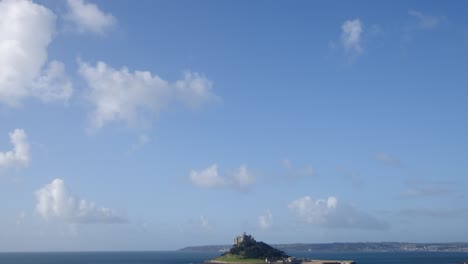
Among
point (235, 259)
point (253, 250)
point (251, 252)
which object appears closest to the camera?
point (235, 259)

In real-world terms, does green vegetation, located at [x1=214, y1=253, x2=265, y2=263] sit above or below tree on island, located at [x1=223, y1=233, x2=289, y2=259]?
below

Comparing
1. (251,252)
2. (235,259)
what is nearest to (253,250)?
(251,252)

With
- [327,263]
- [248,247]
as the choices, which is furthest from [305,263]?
[248,247]

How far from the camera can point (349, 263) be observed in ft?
541

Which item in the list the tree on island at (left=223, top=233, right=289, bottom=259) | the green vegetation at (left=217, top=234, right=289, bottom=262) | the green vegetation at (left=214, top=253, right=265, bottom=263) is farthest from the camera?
the tree on island at (left=223, top=233, right=289, bottom=259)

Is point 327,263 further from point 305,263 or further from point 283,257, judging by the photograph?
point 283,257

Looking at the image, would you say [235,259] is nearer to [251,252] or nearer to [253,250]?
[251,252]

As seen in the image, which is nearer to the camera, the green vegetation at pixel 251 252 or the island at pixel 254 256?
the island at pixel 254 256

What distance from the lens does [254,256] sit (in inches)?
7008

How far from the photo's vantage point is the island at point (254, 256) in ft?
568

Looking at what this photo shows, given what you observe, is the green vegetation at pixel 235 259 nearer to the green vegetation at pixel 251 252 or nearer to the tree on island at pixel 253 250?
the green vegetation at pixel 251 252

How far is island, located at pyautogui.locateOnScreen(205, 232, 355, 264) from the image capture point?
173000mm

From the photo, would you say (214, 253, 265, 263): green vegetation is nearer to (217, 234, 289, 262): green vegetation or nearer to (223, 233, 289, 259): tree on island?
(217, 234, 289, 262): green vegetation

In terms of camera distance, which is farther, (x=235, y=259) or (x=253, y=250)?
(x=253, y=250)
